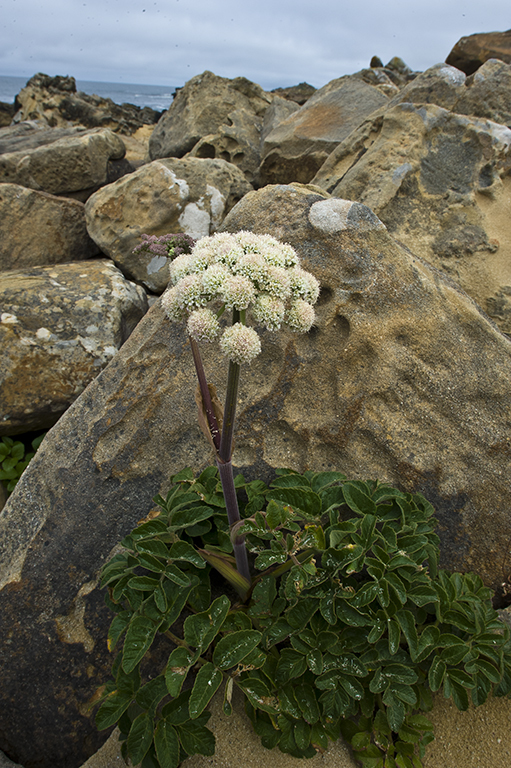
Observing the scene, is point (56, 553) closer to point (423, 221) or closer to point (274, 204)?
point (274, 204)

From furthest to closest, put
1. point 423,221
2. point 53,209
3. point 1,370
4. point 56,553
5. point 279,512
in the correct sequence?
point 53,209
point 423,221
point 1,370
point 56,553
point 279,512

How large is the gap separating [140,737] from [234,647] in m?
0.52

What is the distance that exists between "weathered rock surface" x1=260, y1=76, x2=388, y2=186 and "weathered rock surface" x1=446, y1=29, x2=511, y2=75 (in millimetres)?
10217

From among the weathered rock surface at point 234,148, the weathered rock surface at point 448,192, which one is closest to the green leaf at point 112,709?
the weathered rock surface at point 448,192

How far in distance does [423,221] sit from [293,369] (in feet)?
7.78

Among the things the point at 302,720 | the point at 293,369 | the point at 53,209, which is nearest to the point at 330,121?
the point at 53,209

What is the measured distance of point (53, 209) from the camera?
18.8 feet

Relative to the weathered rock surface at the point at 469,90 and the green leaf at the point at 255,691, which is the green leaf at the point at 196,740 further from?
the weathered rock surface at the point at 469,90

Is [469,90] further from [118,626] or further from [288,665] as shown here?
[118,626]

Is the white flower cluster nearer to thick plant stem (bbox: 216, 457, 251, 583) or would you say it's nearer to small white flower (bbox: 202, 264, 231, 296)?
small white flower (bbox: 202, 264, 231, 296)

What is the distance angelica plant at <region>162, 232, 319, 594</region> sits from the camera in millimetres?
1801

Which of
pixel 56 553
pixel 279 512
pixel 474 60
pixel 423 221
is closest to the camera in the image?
pixel 279 512

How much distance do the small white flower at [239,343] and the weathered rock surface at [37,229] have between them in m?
4.80

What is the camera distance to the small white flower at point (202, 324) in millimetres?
1834
